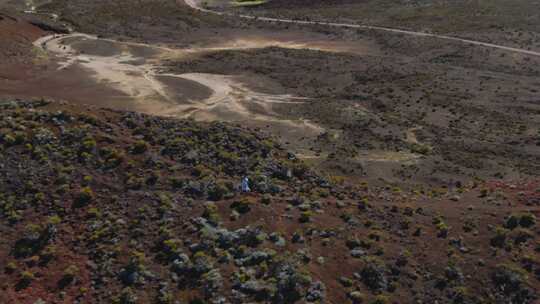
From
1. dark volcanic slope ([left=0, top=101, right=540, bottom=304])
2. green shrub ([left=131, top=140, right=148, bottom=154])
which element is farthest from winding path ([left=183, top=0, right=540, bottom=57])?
green shrub ([left=131, top=140, right=148, bottom=154])

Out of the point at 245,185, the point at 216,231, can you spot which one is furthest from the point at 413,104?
the point at 216,231

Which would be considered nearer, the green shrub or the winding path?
the green shrub

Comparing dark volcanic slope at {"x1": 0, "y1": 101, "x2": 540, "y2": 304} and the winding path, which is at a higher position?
the winding path

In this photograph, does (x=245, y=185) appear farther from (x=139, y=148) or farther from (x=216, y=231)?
(x=139, y=148)

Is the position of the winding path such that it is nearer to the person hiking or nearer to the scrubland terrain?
the scrubland terrain

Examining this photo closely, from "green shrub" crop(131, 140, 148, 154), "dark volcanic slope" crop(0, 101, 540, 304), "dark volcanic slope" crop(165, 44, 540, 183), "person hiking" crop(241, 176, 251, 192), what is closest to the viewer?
"dark volcanic slope" crop(0, 101, 540, 304)

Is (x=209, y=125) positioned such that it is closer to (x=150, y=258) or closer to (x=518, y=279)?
(x=150, y=258)

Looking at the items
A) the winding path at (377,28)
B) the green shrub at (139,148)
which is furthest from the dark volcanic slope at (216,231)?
the winding path at (377,28)

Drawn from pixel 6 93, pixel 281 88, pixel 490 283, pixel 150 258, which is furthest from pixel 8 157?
pixel 281 88
